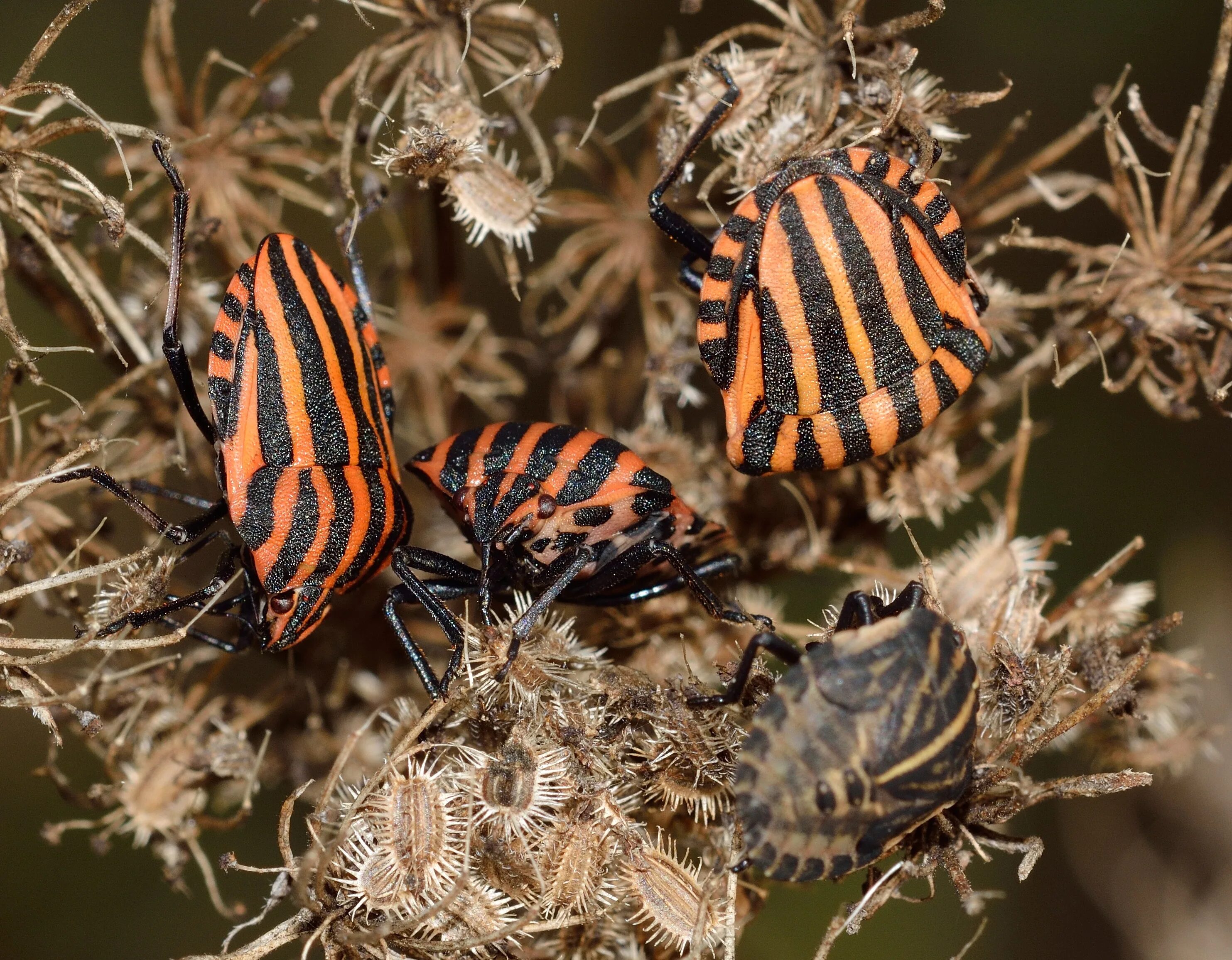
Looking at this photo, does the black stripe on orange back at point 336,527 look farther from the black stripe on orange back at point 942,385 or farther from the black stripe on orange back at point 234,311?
the black stripe on orange back at point 942,385

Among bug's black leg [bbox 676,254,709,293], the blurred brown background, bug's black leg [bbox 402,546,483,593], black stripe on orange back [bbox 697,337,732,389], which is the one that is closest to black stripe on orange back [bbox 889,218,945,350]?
black stripe on orange back [bbox 697,337,732,389]

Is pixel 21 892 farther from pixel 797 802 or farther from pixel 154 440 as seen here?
pixel 797 802

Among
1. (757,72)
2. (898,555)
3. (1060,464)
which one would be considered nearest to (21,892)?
(898,555)

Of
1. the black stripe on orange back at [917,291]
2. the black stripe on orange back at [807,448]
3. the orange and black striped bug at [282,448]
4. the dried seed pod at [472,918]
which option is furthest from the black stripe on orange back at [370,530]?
the black stripe on orange back at [917,291]

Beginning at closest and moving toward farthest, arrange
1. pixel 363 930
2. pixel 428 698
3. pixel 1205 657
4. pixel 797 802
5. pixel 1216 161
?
pixel 797 802, pixel 363 930, pixel 428 698, pixel 1205 657, pixel 1216 161

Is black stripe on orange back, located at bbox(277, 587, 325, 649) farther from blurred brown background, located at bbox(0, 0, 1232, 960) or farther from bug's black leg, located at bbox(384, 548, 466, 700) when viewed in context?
blurred brown background, located at bbox(0, 0, 1232, 960)

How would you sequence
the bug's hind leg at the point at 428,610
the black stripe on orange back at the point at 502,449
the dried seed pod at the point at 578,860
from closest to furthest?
1. the dried seed pod at the point at 578,860
2. the bug's hind leg at the point at 428,610
3. the black stripe on orange back at the point at 502,449
